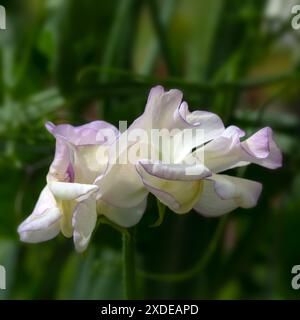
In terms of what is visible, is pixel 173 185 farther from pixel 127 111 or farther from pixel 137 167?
pixel 127 111

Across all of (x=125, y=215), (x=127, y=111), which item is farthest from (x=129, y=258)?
(x=127, y=111)

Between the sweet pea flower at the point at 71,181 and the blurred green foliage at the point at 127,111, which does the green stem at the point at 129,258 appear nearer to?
the sweet pea flower at the point at 71,181

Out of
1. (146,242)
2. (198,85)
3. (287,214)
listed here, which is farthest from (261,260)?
(198,85)

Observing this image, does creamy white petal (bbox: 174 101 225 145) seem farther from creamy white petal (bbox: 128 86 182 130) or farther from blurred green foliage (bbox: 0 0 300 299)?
blurred green foliage (bbox: 0 0 300 299)

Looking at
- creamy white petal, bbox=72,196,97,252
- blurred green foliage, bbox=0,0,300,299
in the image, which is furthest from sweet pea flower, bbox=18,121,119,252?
blurred green foliage, bbox=0,0,300,299

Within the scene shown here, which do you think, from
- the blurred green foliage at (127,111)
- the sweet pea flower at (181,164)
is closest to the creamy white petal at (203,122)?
the sweet pea flower at (181,164)

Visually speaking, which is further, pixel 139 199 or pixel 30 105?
pixel 30 105
